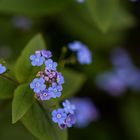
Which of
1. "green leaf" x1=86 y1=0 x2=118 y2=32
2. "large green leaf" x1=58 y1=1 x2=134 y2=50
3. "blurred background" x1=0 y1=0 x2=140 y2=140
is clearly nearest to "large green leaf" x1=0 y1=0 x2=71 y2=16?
"blurred background" x1=0 y1=0 x2=140 y2=140

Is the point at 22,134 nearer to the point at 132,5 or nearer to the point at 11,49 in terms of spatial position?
the point at 11,49

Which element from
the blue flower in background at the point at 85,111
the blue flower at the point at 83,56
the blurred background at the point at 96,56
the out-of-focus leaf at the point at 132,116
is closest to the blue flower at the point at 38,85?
the blue flower at the point at 83,56

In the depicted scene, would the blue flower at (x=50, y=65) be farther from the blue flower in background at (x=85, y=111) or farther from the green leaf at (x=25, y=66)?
the blue flower in background at (x=85, y=111)

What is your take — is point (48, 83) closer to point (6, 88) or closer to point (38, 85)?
point (38, 85)

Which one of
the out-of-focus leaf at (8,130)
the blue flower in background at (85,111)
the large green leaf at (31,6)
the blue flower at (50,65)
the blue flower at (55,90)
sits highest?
the blue flower at (50,65)

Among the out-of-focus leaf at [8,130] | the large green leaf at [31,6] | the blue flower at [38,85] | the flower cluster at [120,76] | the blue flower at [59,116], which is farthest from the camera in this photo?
the flower cluster at [120,76]

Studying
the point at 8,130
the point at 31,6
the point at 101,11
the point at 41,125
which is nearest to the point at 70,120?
the point at 41,125
